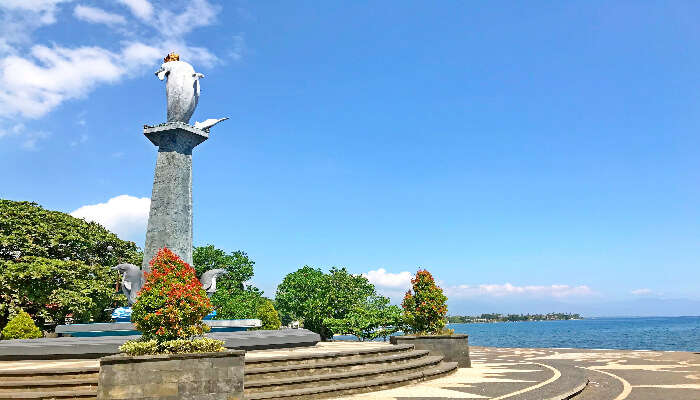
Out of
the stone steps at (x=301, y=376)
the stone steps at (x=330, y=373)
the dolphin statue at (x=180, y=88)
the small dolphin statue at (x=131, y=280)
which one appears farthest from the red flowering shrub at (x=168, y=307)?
the dolphin statue at (x=180, y=88)

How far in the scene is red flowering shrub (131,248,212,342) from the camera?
1228 cm

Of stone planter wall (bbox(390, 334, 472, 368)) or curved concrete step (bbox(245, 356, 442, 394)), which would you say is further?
stone planter wall (bbox(390, 334, 472, 368))

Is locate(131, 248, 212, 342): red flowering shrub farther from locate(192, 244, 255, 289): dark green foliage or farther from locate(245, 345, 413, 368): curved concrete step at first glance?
locate(192, 244, 255, 289): dark green foliage

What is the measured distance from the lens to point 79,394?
39.2 feet

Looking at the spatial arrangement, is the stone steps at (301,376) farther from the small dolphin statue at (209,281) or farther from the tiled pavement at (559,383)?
the small dolphin statue at (209,281)

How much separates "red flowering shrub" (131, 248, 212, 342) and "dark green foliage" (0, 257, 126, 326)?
24.8 m

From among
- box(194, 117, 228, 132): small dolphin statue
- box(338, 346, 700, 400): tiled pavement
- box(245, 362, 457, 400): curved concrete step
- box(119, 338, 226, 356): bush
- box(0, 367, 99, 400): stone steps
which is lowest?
box(338, 346, 700, 400): tiled pavement

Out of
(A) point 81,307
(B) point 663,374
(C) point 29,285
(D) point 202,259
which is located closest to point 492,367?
(B) point 663,374

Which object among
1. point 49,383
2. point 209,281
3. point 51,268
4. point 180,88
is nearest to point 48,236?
point 51,268

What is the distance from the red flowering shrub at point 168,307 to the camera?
12281 mm

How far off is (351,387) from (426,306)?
796 cm

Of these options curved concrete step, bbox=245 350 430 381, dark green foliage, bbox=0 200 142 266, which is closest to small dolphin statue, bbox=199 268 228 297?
curved concrete step, bbox=245 350 430 381

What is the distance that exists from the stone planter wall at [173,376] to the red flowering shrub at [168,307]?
819mm

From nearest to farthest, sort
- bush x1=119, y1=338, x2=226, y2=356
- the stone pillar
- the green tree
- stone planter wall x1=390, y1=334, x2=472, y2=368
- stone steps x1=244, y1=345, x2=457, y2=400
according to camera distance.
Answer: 1. bush x1=119, y1=338, x2=226, y2=356
2. stone steps x1=244, y1=345, x2=457, y2=400
3. stone planter wall x1=390, y1=334, x2=472, y2=368
4. the stone pillar
5. the green tree
